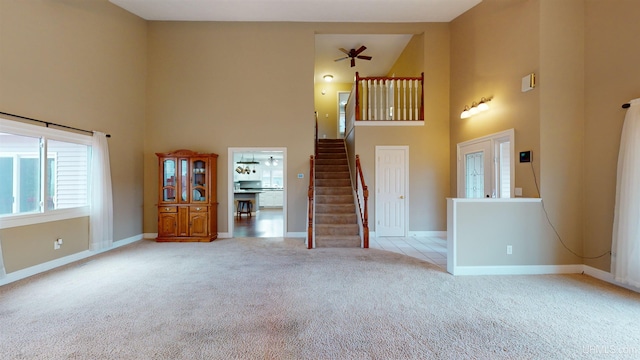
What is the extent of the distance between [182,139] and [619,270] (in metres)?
7.45

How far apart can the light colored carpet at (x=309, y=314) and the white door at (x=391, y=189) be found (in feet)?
7.03

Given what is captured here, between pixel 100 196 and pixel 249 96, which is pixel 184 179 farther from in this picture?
pixel 249 96

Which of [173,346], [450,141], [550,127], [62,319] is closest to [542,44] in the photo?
[550,127]

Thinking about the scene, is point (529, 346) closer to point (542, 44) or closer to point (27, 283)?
point (542, 44)

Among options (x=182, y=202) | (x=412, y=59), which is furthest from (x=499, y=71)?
(x=182, y=202)

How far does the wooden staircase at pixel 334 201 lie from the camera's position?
524 centimetres

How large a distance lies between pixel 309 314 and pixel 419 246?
343 cm

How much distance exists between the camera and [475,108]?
503 centimetres

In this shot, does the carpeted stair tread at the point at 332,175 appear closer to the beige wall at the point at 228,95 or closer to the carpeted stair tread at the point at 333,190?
the carpeted stair tread at the point at 333,190

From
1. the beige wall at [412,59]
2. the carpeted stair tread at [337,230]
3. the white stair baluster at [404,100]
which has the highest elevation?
the beige wall at [412,59]

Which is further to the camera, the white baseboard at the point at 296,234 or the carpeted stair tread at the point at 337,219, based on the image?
the white baseboard at the point at 296,234

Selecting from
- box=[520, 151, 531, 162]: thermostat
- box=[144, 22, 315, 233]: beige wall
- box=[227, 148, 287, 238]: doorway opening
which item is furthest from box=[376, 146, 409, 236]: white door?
box=[227, 148, 287, 238]: doorway opening

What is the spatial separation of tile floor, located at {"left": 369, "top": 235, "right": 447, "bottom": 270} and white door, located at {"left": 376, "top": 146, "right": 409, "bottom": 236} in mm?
324

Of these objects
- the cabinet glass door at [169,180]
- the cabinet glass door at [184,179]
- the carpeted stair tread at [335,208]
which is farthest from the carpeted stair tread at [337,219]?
the cabinet glass door at [169,180]
